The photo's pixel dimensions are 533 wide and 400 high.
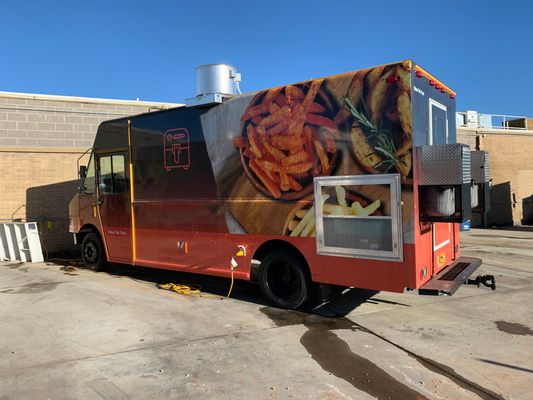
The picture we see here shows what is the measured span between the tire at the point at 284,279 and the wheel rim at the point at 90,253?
4942 mm

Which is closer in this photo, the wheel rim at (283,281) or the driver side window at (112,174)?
the wheel rim at (283,281)

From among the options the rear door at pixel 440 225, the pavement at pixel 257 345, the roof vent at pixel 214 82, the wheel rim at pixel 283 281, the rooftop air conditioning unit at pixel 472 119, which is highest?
the rooftop air conditioning unit at pixel 472 119

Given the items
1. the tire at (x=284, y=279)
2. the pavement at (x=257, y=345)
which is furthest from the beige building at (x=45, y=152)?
the tire at (x=284, y=279)

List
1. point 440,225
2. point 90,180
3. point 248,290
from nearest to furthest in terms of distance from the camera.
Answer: point 440,225 → point 248,290 → point 90,180

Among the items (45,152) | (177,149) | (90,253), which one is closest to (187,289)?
(177,149)

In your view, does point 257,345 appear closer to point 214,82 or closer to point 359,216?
point 359,216

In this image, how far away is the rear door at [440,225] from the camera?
235 inches

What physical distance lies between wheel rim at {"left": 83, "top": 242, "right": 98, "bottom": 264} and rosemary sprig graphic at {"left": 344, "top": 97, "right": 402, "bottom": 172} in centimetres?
696

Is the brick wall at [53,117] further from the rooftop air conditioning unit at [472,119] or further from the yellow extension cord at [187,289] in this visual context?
the rooftop air conditioning unit at [472,119]

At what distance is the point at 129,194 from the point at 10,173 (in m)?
5.63

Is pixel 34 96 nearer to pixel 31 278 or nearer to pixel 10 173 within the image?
pixel 10 173

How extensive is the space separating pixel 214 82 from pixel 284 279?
336 cm

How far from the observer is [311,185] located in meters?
6.10

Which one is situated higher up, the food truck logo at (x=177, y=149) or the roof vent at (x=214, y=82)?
the roof vent at (x=214, y=82)
